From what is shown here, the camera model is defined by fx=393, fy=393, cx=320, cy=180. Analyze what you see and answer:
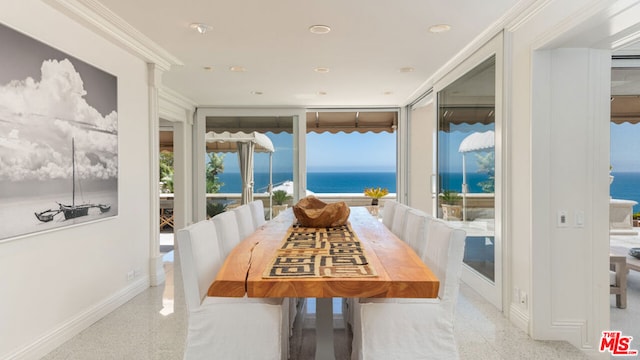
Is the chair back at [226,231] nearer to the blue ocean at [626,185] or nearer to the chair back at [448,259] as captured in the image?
the chair back at [448,259]

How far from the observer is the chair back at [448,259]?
216 centimetres

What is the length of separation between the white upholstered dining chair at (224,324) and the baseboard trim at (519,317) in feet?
6.50

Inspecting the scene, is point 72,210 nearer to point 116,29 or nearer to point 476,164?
point 116,29

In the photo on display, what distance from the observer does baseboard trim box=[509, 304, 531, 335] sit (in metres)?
3.00

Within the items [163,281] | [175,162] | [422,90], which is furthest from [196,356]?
[175,162]

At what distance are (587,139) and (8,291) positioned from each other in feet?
13.0

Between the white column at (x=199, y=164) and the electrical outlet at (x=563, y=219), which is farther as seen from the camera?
the white column at (x=199, y=164)

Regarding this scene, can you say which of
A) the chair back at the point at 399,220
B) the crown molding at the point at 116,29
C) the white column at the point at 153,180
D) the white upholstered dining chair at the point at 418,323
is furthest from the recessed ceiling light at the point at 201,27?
the white upholstered dining chair at the point at 418,323

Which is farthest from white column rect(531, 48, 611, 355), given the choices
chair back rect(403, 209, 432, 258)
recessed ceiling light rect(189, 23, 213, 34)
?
recessed ceiling light rect(189, 23, 213, 34)

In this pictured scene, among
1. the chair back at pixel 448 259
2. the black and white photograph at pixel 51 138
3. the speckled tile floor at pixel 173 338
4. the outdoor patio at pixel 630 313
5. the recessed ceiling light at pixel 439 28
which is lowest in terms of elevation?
the outdoor patio at pixel 630 313

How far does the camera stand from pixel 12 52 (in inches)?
92.7

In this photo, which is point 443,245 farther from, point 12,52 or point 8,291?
point 12,52

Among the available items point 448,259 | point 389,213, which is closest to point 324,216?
point 389,213

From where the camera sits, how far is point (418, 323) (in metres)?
2.18
